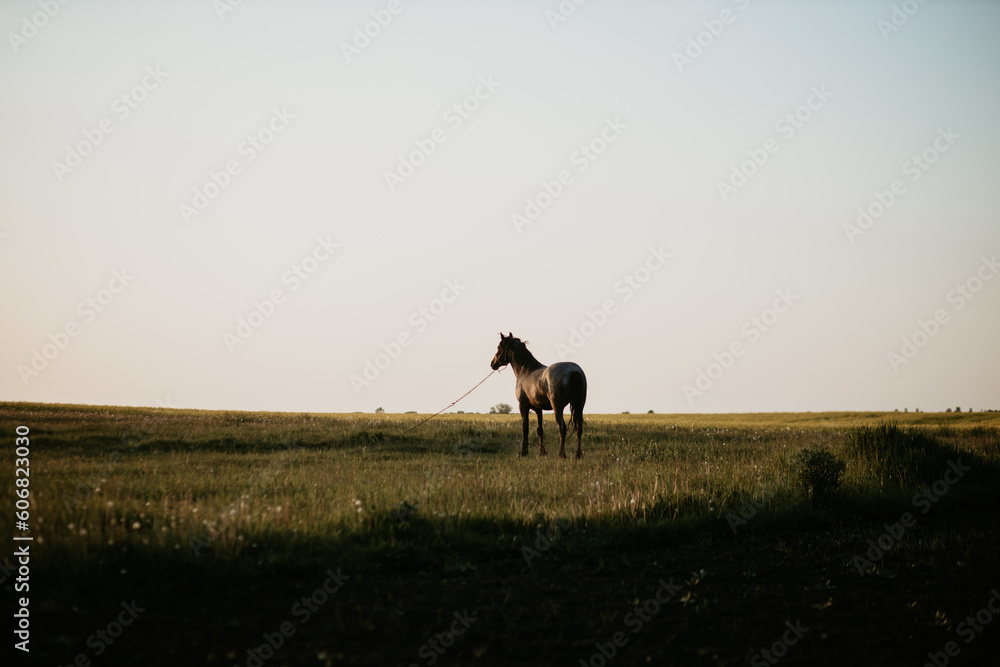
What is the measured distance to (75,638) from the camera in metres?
5.75

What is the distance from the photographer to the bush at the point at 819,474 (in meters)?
12.6

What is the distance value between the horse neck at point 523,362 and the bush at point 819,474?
10.5 m

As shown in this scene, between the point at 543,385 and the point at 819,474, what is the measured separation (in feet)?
31.4

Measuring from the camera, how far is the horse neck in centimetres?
2233

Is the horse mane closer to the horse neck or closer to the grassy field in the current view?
the horse neck

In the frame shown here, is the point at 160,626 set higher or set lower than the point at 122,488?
lower

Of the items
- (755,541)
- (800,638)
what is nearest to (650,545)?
(755,541)

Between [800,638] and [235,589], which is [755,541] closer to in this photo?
[800,638]

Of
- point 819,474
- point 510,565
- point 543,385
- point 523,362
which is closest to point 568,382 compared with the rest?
point 543,385

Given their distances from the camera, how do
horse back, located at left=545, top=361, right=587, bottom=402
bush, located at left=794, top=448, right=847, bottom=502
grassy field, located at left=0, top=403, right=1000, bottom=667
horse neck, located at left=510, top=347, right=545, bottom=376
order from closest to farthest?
grassy field, located at left=0, top=403, right=1000, bottom=667 → bush, located at left=794, top=448, right=847, bottom=502 → horse back, located at left=545, top=361, right=587, bottom=402 → horse neck, located at left=510, top=347, right=545, bottom=376

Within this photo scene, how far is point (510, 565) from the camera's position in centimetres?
854

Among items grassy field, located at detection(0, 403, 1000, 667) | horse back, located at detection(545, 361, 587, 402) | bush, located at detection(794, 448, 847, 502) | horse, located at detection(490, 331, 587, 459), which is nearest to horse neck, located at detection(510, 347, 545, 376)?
horse, located at detection(490, 331, 587, 459)

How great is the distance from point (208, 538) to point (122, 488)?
442cm

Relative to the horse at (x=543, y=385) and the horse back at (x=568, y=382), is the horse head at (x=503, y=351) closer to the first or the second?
the horse at (x=543, y=385)
